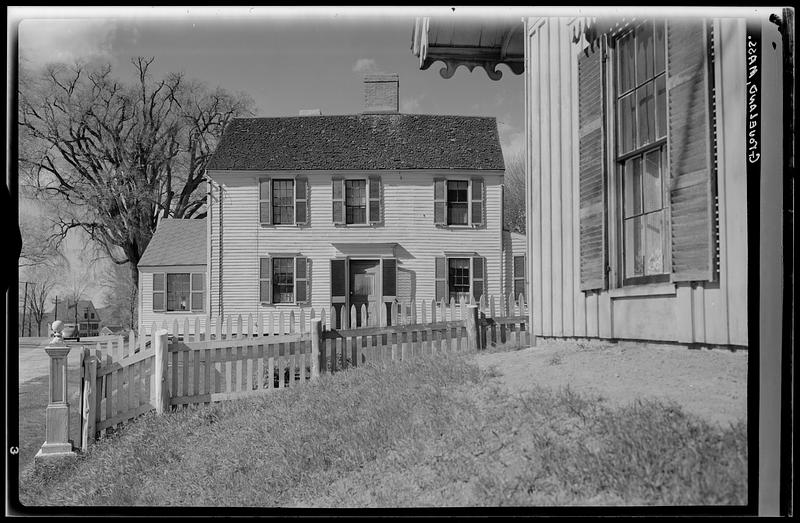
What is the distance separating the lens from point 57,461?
580 centimetres

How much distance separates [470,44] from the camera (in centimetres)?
547

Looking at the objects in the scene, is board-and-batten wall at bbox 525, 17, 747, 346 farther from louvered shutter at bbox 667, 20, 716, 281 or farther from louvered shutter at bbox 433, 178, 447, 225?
louvered shutter at bbox 433, 178, 447, 225

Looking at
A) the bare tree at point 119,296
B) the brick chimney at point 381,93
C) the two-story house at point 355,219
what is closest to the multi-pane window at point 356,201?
the two-story house at point 355,219

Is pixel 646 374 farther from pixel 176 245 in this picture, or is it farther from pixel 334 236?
pixel 334 236

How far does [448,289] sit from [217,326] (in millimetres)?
3931

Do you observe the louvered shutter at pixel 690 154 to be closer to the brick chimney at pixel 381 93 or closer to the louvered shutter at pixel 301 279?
the brick chimney at pixel 381 93

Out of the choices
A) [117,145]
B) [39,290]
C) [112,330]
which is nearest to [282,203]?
[117,145]

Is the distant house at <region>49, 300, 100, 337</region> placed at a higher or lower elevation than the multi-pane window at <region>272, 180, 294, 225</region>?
lower

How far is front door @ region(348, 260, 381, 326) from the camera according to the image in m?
10.9

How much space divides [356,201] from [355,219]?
1.09 ft

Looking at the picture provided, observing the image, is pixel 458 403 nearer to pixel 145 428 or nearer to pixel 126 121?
pixel 145 428

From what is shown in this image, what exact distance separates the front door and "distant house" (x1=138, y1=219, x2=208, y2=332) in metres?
2.42

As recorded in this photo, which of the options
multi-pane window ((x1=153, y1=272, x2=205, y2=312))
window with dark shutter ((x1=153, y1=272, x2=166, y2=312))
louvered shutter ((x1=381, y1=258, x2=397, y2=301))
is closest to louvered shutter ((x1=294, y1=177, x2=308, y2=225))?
louvered shutter ((x1=381, y1=258, x2=397, y2=301))
